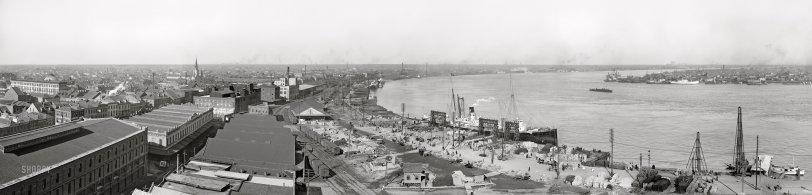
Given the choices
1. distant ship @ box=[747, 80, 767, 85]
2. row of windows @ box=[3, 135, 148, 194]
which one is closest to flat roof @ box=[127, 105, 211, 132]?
row of windows @ box=[3, 135, 148, 194]

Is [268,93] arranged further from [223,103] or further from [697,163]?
[697,163]

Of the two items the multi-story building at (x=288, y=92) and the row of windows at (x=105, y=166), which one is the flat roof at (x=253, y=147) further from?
the multi-story building at (x=288, y=92)

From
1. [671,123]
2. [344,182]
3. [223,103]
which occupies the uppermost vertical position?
[223,103]

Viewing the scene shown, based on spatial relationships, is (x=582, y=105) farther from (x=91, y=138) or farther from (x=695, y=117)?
(x=91, y=138)

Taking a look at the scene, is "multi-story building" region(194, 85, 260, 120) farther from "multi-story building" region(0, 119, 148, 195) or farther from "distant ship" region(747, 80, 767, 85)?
"distant ship" region(747, 80, 767, 85)

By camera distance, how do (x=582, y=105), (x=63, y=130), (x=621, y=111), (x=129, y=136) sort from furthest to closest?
1. (x=582, y=105)
2. (x=621, y=111)
3. (x=129, y=136)
4. (x=63, y=130)

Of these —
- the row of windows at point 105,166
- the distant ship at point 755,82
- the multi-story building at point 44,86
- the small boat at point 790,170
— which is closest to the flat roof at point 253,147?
the row of windows at point 105,166

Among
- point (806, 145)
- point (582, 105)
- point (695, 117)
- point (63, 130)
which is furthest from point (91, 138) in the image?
point (582, 105)

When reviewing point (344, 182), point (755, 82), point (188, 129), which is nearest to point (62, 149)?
point (344, 182)
